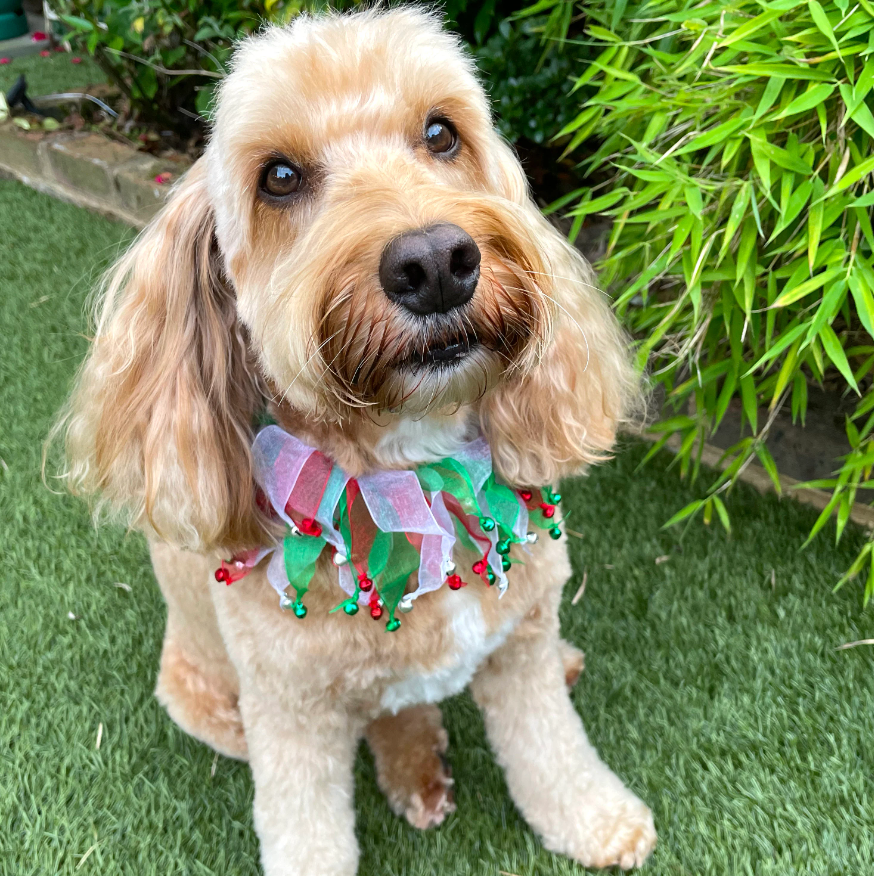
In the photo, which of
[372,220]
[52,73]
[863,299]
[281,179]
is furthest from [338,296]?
[52,73]

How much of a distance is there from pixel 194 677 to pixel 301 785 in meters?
0.41

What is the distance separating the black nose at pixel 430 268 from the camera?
3.27ft

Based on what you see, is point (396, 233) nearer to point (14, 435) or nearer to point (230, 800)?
point (230, 800)

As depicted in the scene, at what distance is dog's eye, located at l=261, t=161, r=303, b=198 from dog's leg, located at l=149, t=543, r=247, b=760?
771 millimetres

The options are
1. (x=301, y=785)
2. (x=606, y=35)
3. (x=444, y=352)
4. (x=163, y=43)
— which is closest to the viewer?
(x=444, y=352)

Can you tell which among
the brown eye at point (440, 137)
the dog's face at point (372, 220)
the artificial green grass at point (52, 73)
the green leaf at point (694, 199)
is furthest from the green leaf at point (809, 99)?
the artificial green grass at point (52, 73)

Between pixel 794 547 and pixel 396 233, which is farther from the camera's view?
pixel 794 547

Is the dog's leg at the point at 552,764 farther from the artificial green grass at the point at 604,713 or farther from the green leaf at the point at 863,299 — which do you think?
the green leaf at the point at 863,299

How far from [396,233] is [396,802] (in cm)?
124

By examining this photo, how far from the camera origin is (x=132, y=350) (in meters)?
1.39

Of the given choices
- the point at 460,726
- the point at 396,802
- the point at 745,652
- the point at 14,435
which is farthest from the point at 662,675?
the point at 14,435

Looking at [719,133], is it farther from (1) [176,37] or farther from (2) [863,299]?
(1) [176,37]

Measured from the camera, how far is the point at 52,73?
584 centimetres

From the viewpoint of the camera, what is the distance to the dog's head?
1076 millimetres
